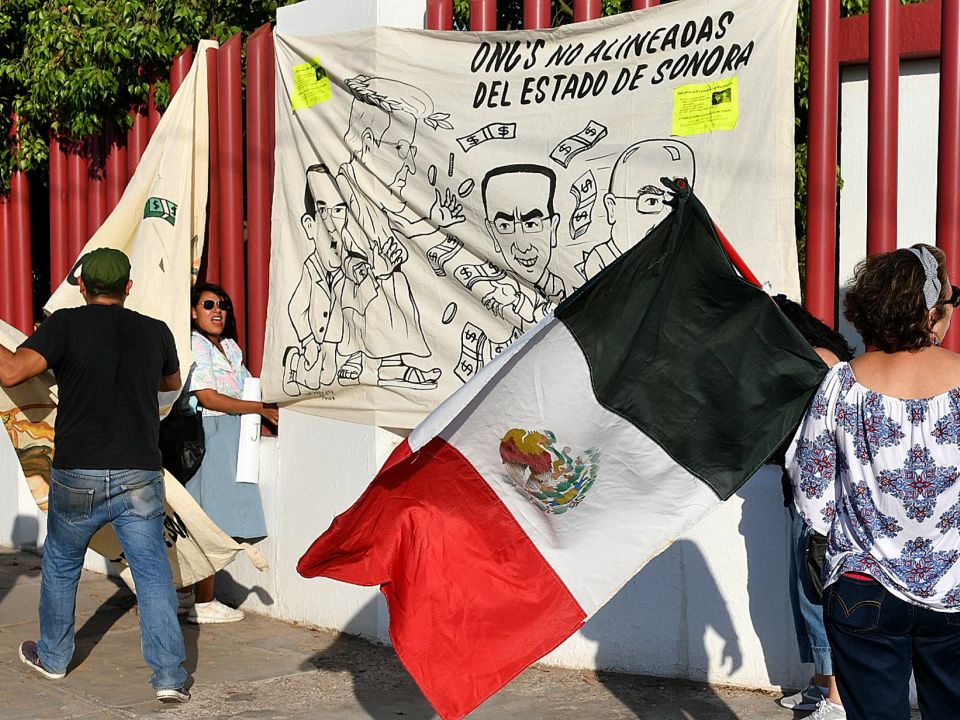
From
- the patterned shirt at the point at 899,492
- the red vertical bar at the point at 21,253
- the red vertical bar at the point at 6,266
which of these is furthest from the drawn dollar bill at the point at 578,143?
the red vertical bar at the point at 6,266

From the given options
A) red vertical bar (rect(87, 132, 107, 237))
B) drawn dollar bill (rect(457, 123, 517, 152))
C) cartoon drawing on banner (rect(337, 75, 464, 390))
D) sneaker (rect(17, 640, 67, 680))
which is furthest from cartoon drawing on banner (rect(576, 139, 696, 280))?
red vertical bar (rect(87, 132, 107, 237))

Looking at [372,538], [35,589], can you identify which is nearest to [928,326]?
[372,538]

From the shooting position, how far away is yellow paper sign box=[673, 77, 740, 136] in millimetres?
5164

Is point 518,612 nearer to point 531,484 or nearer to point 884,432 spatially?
point 531,484

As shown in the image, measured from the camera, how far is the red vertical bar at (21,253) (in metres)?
9.30

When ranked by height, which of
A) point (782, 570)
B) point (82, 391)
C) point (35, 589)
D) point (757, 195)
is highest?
point (757, 195)

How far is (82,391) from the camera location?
5312 mm

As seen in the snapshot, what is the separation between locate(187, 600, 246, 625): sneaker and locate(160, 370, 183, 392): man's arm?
1.61 metres

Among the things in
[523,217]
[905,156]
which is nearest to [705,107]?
[905,156]

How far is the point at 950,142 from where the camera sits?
5.02 metres

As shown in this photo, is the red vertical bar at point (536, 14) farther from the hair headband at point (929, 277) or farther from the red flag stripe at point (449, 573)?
the hair headband at point (929, 277)

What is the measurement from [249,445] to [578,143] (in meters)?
2.50

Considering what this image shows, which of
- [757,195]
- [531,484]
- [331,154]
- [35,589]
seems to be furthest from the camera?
[35,589]

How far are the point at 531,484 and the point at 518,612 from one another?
0.40 m
